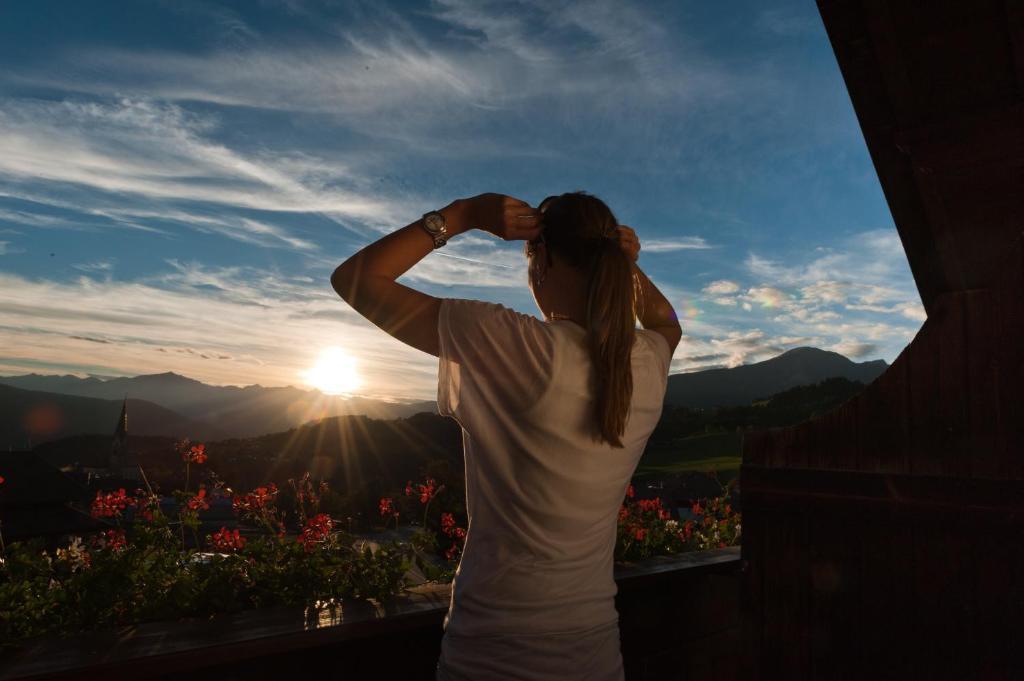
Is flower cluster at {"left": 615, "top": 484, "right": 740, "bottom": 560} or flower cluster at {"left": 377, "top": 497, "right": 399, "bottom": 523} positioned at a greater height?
flower cluster at {"left": 377, "top": 497, "right": 399, "bottom": 523}

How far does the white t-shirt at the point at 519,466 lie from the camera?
1.14 m

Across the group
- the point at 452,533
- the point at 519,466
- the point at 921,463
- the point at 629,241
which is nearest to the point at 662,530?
the point at 452,533

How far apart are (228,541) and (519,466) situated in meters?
1.50

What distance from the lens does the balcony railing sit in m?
1.47

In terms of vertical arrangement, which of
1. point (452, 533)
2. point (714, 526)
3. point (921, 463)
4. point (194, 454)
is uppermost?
point (921, 463)

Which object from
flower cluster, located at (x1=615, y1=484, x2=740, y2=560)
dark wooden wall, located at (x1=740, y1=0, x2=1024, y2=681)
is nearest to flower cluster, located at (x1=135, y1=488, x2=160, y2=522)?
flower cluster, located at (x1=615, y1=484, x2=740, y2=560)

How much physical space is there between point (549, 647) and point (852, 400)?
89 cm

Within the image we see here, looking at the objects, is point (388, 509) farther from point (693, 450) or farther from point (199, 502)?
point (693, 450)

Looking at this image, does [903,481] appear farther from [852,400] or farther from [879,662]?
[879,662]

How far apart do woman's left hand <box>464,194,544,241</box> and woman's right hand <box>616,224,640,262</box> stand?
0.61 ft

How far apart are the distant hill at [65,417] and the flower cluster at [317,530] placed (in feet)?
324

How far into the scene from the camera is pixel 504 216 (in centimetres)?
127

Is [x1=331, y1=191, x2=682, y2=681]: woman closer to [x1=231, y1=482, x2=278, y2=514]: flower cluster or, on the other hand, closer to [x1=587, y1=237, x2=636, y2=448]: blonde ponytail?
[x1=587, y1=237, x2=636, y2=448]: blonde ponytail

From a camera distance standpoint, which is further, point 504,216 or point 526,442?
point 504,216
